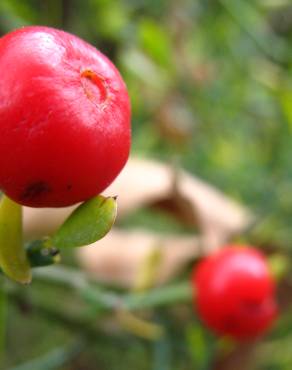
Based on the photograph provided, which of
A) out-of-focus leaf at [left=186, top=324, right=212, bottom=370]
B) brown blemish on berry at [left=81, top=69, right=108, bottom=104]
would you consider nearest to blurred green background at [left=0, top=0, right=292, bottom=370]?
out-of-focus leaf at [left=186, top=324, right=212, bottom=370]

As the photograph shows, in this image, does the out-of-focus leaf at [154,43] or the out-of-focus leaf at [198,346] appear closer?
the out-of-focus leaf at [198,346]

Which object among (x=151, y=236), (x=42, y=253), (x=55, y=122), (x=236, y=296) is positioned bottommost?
(x=151, y=236)

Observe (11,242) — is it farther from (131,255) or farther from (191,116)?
(191,116)

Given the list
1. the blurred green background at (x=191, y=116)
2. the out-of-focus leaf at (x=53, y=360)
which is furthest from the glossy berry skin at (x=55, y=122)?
the blurred green background at (x=191, y=116)

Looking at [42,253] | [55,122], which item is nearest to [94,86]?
[55,122]

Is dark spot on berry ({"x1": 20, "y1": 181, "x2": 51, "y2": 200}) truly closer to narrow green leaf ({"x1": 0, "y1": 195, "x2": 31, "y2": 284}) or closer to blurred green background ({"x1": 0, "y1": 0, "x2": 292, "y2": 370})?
narrow green leaf ({"x1": 0, "y1": 195, "x2": 31, "y2": 284})

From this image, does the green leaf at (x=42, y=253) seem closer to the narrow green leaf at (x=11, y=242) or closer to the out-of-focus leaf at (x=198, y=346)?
the narrow green leaf at (x=11, y=242)
